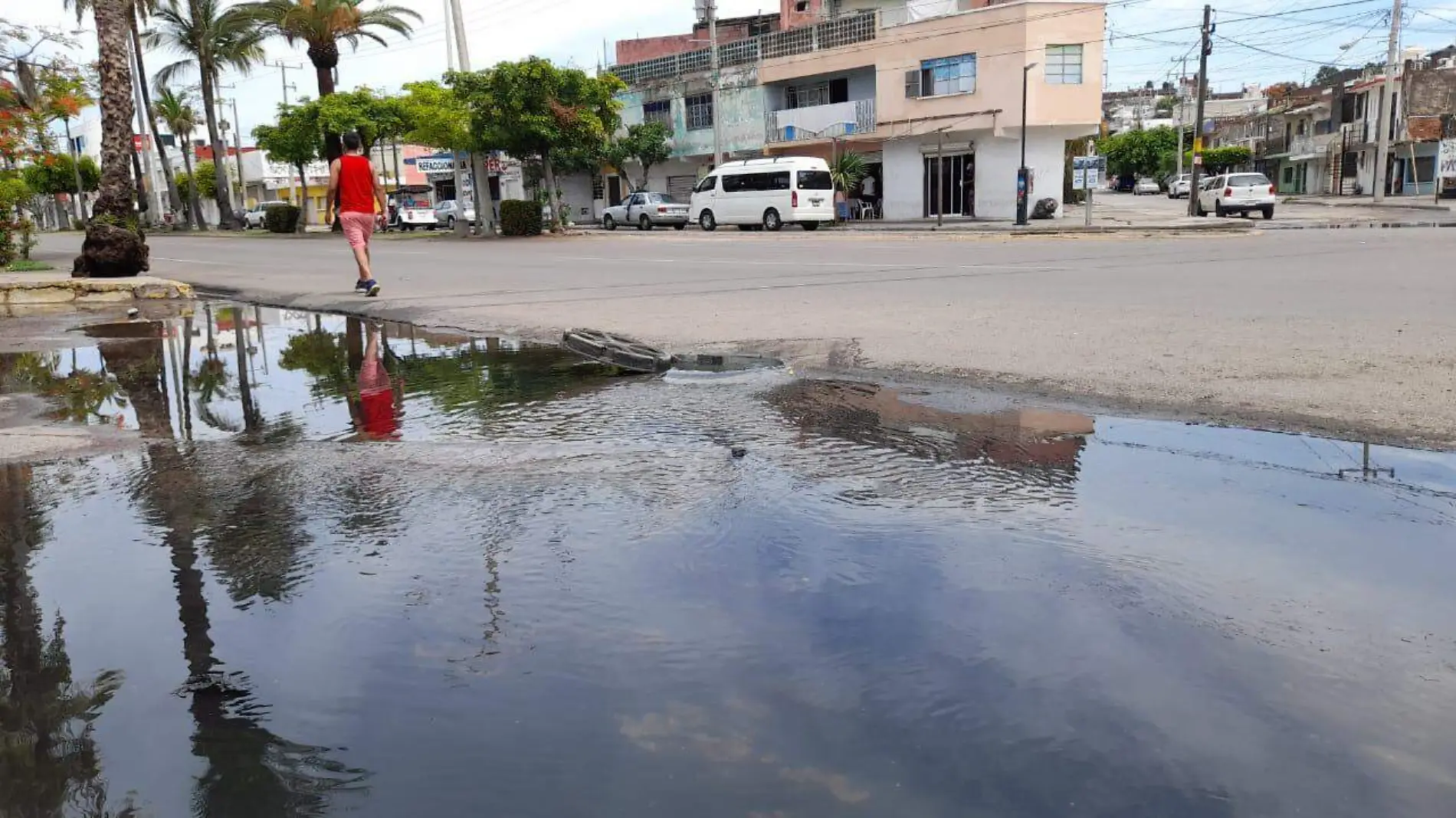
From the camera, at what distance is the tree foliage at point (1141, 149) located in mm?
86000

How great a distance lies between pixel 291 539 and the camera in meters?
3.77

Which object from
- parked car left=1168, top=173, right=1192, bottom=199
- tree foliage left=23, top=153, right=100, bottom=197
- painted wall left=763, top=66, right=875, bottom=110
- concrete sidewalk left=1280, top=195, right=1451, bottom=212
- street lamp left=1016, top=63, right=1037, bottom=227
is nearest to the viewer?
street lamp left=1016, top=63, right=1037, bottom=227

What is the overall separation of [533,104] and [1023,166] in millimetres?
16014

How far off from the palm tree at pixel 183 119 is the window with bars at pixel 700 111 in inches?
927

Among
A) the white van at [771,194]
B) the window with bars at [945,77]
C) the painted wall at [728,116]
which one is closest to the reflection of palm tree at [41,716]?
the white van at [771,194]

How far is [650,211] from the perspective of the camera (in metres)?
38.9

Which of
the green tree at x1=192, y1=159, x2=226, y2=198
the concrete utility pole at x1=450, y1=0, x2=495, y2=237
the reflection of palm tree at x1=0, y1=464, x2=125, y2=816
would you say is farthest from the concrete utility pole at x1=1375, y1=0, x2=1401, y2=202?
the green tree at x1=192, y1=159, x2=226, y2=198

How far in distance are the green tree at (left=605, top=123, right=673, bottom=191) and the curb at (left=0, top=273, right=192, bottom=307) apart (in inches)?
1359

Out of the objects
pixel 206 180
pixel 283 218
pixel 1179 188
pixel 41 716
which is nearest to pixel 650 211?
pixel 283 218

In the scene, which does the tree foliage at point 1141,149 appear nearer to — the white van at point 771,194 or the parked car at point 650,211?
the parked car at point 650,211

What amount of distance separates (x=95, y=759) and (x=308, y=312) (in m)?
10.1

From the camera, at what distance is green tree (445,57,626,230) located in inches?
1220

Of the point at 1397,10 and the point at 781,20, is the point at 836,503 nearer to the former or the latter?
the point at 1397,10

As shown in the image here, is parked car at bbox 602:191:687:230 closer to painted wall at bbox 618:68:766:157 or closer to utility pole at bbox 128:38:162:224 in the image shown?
painted wall at bbox 618:68:766:157
